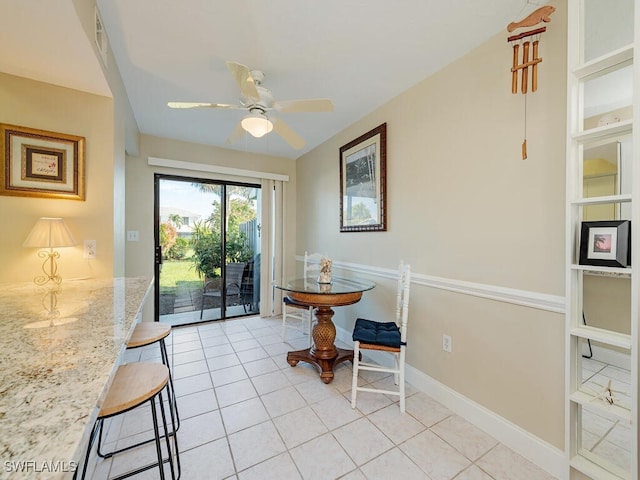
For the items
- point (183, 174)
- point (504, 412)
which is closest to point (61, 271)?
point (183, 174)

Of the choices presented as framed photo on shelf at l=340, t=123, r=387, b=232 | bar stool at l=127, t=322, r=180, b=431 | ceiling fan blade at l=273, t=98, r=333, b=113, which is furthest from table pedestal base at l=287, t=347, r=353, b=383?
ceiling fan blade at l=273, t=98, r=333, b=113

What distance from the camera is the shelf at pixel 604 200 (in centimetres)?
114

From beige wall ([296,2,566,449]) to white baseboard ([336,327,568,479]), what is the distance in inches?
1.6

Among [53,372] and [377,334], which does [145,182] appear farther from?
[53,372]

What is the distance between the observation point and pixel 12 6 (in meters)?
1.17

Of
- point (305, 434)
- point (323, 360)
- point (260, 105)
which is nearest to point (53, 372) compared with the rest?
point (305, 434)

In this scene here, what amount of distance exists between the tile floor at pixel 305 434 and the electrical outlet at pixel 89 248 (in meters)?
1.13

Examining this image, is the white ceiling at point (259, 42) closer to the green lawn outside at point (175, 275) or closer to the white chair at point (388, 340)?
the white chair at point (388, 340)

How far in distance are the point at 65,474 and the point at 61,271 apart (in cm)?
196

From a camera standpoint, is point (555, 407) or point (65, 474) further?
point (555, 407)

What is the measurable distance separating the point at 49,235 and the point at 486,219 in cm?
264

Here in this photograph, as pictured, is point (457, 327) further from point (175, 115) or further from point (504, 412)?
point (175, 115)

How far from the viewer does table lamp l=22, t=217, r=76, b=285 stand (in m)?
1.53

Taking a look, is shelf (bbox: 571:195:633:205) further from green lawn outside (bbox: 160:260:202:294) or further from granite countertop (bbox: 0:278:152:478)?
green lawn outside (bbox: 160:260:202:294)
